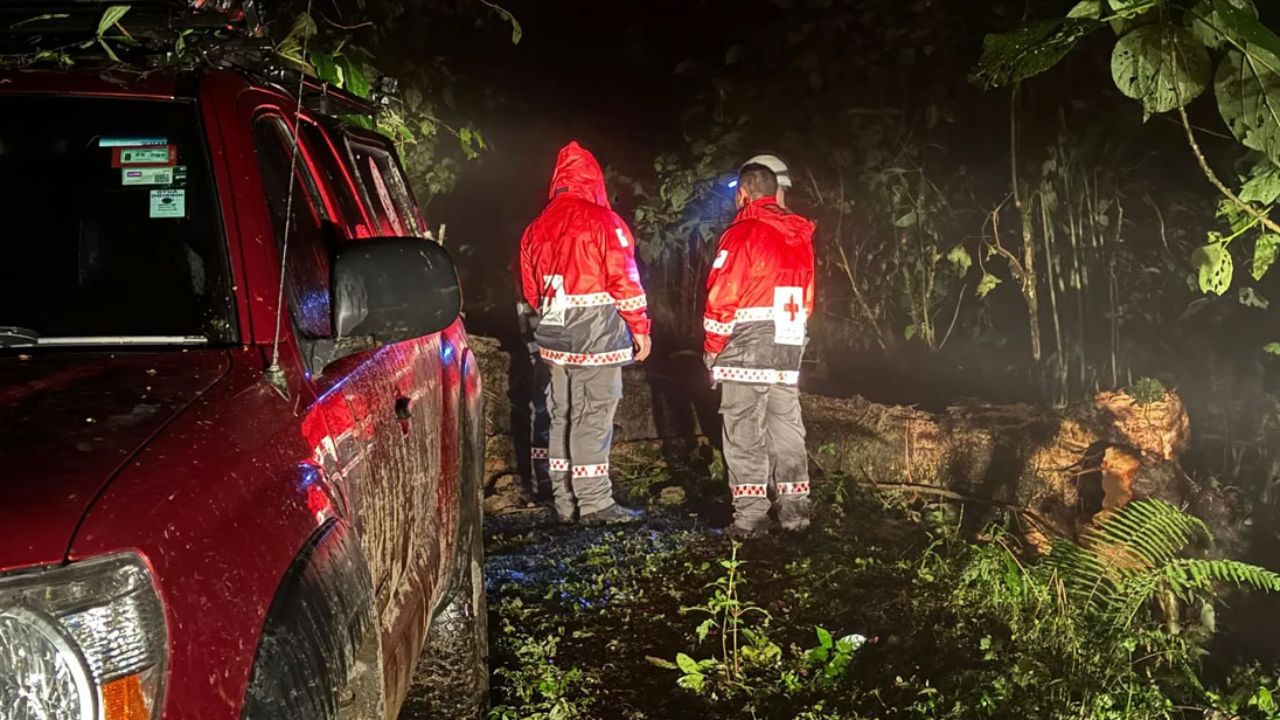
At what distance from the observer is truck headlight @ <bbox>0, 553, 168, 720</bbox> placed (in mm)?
1176

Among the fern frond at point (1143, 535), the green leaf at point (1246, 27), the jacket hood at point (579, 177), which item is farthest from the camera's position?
the jacket hood at point (579, 177)

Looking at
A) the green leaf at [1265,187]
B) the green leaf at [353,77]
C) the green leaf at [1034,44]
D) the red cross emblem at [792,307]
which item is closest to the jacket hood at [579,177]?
the red cross emblem at [792,307]

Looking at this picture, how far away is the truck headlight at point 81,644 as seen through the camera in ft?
3.86

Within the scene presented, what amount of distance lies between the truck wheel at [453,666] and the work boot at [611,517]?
2.69m

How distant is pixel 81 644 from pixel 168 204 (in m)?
1.16

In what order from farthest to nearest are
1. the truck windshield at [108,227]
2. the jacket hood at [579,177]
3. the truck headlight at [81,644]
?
the jacket hood at [579,177] < the truck windshield at [108,227] < the truck headlight at [81,644]

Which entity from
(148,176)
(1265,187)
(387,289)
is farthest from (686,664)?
(148,176)

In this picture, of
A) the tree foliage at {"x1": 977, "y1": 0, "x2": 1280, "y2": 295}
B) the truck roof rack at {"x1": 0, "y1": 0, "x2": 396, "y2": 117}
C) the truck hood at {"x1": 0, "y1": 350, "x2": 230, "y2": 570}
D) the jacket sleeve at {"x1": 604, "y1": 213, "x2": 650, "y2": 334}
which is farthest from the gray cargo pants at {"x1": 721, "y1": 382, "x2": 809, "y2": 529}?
the truck hood at {"x1": 0, "y1": 350, "x2": 230, "y2": 570}

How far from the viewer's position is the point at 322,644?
1.70 metres

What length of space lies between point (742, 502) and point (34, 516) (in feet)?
16.8

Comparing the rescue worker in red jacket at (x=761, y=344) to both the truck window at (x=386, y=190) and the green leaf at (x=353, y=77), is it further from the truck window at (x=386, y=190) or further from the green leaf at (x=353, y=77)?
the green leaf at (x=353, y=77)

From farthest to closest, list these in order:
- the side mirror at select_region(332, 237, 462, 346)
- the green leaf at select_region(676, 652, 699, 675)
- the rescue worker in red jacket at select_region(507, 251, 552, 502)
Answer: the rescue worker in red jacket at select_region(507, 251, 552, 502)
the green leaf at select_region(676, 652, 699, 675)
the side mirror at select_region(332, 237, 462, 346)

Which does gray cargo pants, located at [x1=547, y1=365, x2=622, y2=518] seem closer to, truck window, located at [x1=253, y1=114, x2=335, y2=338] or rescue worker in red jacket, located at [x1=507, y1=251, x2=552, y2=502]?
rescue worker in red jacket, located at [x1=507, y1=251, x2=552, y2=502]

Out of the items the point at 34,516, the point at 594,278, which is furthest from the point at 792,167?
the point at 34,516
